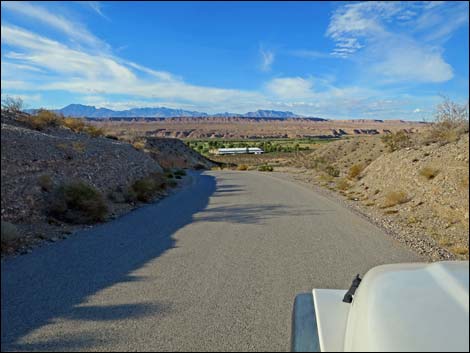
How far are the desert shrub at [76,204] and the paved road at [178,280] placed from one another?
0.59 m

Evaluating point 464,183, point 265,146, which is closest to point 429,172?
point 464,183

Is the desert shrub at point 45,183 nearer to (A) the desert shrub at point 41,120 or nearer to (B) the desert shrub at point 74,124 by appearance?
(A) the desert shrub at point 41,120

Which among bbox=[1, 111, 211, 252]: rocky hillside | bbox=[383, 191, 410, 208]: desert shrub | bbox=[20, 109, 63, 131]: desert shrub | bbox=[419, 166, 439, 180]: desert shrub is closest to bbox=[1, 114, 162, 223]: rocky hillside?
bbox=[1, 111, 211, 252]: rocky hillside

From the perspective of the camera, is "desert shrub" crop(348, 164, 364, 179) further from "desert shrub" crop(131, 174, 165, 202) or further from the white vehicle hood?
the white vehicle hood

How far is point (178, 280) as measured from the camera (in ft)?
19.7

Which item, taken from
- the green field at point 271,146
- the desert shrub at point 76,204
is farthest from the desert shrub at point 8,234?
the green field at point 271,146

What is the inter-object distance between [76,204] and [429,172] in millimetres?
12552

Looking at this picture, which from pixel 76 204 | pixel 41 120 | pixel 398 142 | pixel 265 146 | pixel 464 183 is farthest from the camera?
pixel 265 146

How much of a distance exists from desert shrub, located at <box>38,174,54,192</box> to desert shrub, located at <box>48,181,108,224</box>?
336 mm

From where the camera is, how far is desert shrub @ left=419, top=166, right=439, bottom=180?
14490 mm

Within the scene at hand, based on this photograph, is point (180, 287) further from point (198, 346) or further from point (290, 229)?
point (290, 229)

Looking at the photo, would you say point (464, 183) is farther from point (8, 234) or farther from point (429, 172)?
point (8, 234)

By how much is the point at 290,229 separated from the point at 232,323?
19.3 ft

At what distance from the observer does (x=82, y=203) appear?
10398 millimetres
